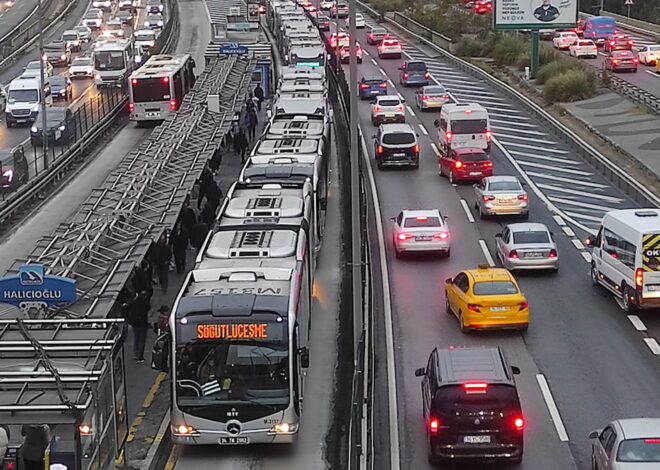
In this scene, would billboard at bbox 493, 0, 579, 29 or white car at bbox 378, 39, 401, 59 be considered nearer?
billboard at bbox 493, 0, 579, 29

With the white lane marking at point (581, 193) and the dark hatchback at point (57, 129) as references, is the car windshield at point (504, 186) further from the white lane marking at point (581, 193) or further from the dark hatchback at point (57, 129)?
the dark hatchback at point (57, 129)

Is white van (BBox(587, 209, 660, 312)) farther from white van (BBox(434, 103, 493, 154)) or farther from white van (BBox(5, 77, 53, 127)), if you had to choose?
white van (BBox(5, 77, 53, 127))

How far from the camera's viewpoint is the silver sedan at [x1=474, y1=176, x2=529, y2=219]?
36750mm

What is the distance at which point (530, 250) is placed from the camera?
30562 millimetres

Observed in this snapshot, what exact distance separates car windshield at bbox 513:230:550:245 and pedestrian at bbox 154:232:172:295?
8.65 meters

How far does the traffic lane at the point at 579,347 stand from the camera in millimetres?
21562

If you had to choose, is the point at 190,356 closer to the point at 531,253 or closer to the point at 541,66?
the point at 531,253

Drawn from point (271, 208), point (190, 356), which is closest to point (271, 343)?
point (190, 356)

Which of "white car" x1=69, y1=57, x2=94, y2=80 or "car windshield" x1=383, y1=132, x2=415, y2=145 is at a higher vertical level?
"car windshield" x1=383, y1=132, x2=415, y2=145

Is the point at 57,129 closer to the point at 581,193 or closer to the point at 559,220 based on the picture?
the point at 581,193

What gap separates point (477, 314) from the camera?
25781 millimetres

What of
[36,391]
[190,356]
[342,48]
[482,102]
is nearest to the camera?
[36,391]

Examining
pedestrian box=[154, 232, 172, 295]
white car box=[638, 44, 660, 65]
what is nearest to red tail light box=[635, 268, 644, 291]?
pedestrian box=[154, 232, 172, 295]

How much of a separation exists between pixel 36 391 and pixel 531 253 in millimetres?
18235
